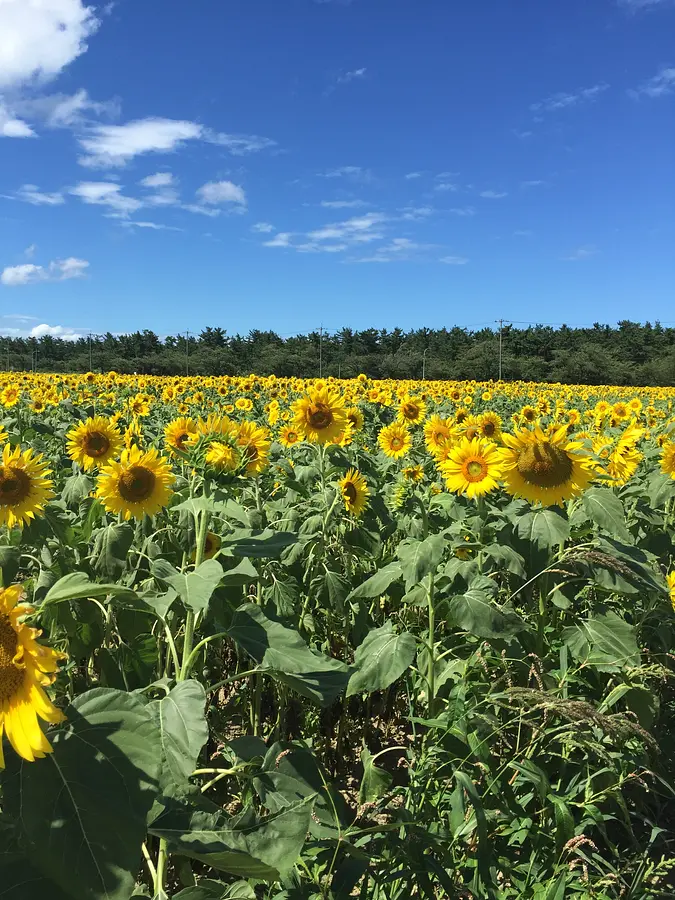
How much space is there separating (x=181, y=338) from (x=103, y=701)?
46.7 m

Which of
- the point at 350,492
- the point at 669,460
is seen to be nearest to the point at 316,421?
the point at 350,492

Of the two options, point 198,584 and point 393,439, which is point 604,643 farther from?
point 393,439

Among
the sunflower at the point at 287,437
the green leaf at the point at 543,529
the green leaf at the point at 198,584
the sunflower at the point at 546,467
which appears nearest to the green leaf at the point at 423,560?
Answer: the green leaf at the point at 543,529

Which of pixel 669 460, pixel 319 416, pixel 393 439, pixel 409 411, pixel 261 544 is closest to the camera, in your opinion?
pixel 261 544

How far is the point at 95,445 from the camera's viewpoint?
13.1ft

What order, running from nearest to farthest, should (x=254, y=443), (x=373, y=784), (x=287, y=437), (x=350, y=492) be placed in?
(x=373, y=784), (x=254, y=443), (x=350, y=492), (x=287, y=437)

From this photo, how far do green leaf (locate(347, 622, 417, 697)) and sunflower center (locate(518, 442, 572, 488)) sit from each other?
1055 millimetres

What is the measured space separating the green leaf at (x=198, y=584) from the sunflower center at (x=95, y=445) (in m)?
2.61

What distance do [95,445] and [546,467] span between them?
2.67 metres

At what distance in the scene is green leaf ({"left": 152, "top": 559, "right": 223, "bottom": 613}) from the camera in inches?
55.0

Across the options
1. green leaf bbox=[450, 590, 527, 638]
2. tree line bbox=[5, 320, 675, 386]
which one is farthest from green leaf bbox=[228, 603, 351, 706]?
tree line bbox=[5, 320, 675, 386]

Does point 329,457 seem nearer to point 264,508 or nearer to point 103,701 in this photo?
point 264,508

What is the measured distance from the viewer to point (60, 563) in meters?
A: 2.48

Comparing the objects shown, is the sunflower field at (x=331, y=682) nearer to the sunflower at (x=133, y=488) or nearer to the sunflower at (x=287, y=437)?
the sunflower at (x=133, y=488)
